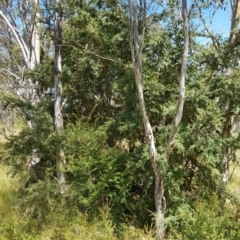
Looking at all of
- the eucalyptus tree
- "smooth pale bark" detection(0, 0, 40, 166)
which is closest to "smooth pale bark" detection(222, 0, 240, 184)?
the eucalyptus tree

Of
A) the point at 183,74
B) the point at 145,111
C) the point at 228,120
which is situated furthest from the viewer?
the point at 228,120

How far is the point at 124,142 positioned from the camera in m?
5.42

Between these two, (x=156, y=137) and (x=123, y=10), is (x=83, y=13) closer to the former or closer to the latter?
(x=123, y=10)

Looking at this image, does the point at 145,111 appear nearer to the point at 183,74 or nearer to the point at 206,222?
the point at 183,74

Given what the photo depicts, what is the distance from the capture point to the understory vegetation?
14.5 ft

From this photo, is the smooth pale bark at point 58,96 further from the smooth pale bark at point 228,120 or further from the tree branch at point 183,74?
the smooth pale bark at point 228,120

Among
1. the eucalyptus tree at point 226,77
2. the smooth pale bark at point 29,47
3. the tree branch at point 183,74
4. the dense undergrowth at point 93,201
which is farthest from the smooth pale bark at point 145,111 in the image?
the smooth pale bark at point 29,47

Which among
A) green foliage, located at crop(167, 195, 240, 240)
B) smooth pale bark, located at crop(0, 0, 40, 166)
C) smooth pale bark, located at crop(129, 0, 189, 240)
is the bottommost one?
green foliage, located at crop(167, 195, 240, 240)

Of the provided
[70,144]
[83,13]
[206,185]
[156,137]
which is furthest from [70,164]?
[83,13]

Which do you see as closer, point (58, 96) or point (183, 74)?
point (183, 74)

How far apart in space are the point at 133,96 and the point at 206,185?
202 centimetres

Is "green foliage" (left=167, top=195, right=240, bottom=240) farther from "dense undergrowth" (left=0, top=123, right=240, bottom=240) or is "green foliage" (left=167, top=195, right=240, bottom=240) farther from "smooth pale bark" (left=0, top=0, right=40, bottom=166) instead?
"smooth pale bark" (left=0, top=0, right=40, bottom=166)

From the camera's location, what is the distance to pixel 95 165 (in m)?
4.73

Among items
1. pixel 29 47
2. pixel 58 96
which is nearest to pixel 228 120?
pixel 58 96
